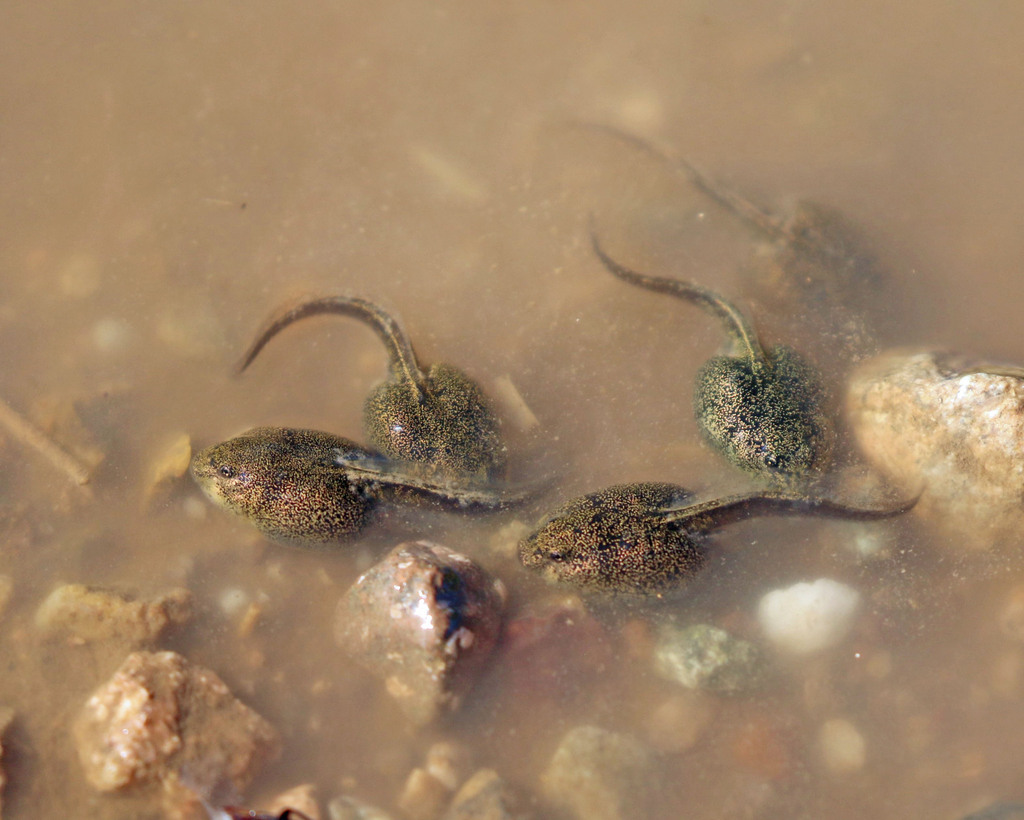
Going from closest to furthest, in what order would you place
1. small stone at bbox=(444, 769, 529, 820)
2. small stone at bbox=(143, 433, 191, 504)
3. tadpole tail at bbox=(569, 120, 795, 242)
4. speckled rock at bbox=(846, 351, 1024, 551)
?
small stone at bbox=(444, 769, 529, 820) → speckled rock at bbox=(846, 351, 1024, 551) → small stone at bbox=(143, 433, 191, 504) → tadpole tail at bbox=(569, 120, 795, 242)

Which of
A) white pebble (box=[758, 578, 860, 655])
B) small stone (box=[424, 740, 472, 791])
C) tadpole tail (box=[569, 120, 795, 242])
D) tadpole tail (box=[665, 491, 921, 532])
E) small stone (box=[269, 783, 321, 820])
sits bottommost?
small stone (box=[269, 783, 321, 820])

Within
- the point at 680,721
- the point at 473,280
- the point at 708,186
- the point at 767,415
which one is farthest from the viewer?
the point at 708,186

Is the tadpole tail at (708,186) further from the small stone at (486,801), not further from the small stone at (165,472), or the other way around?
the small stone at (486,801)

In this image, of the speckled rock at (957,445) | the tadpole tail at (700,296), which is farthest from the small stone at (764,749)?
the tadpole tail at (700,296)

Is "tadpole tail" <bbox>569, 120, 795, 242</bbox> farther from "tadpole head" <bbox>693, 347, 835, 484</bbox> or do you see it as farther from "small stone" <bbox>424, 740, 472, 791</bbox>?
"small stone" <bbox>424, 740, 472, 791</bbox>

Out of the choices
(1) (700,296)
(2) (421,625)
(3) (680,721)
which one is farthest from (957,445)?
(2) (421,625)

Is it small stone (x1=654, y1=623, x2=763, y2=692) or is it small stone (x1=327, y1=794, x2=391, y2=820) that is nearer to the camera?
small stone (x1=327, y1=794, x2=391, y2=820)

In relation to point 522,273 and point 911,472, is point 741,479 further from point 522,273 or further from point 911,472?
point 522,273

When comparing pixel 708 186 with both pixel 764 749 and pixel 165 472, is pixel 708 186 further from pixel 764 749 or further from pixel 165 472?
pixel 165 472

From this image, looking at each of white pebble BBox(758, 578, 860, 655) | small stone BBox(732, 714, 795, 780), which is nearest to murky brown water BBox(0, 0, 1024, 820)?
small stone BBox(732, 714, 795, 780)
